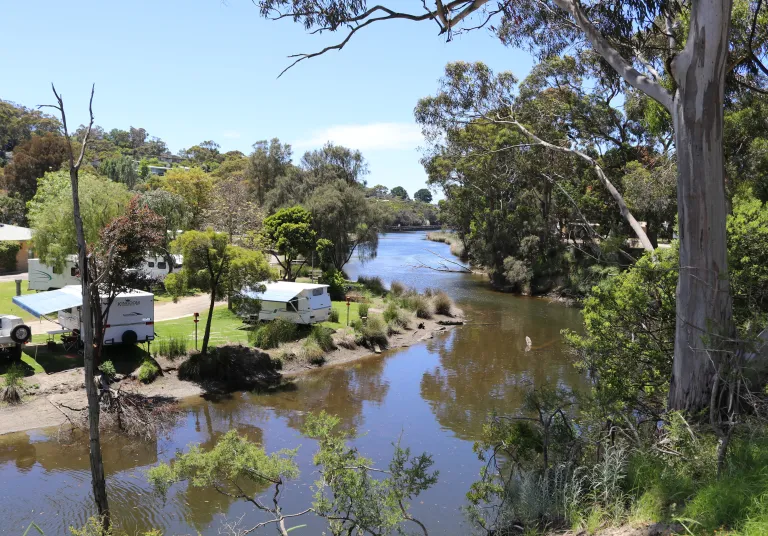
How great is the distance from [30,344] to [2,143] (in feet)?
296

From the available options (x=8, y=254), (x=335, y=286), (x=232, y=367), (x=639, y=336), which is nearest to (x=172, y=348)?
(x=232, y=367)

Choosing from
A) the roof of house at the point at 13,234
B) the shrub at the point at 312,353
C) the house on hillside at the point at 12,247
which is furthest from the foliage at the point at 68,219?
the shrub at the point at 312,353

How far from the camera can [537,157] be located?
35.2 metres

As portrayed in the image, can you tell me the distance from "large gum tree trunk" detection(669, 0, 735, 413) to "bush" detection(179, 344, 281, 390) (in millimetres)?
13780

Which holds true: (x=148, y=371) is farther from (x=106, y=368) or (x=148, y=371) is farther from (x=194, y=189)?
(x=194, y=189)

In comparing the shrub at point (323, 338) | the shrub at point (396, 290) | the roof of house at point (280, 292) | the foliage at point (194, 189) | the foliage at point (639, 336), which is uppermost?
the foliage at point (194, 189)

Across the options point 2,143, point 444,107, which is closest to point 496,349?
point 444,107

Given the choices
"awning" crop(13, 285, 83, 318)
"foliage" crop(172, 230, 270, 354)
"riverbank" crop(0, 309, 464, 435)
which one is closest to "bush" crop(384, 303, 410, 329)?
"riverbank" crop(0, 309, 464, 435)

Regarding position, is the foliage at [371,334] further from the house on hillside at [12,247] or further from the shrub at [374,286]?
the house on hillside at [12,247]

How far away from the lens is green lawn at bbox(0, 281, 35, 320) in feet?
74.1

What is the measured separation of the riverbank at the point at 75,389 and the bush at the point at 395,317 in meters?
4.46

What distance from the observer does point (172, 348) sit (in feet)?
63.2

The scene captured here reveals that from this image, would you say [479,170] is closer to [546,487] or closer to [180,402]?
[180,402]

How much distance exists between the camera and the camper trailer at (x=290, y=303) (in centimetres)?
2311
